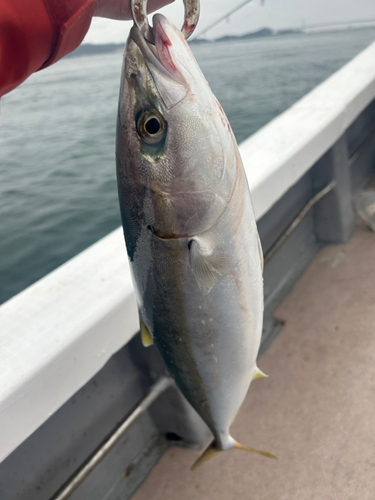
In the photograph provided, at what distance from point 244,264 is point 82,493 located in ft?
3.51

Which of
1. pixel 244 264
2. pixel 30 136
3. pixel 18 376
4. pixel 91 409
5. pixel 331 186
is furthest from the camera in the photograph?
pixel 30 136

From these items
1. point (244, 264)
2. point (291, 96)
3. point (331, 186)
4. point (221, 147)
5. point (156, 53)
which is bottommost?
point (291, 96)

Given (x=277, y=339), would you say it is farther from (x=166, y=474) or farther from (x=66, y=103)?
(x=66, y=103)

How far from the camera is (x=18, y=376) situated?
3.02 ft

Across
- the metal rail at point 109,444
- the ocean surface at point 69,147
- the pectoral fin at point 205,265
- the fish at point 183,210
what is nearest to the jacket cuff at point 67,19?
the fish at point 183,210

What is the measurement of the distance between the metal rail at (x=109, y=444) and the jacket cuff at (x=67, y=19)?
114 centimetres

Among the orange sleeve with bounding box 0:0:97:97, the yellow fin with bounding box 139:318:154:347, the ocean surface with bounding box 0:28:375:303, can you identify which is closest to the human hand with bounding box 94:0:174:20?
the orange sleeve with bounding box 0:0:97:97

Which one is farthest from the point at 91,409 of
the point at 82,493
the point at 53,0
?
the point at 53,0

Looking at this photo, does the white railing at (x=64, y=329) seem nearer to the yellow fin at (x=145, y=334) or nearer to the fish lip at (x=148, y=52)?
the yellow fin at (x=145, y=334)

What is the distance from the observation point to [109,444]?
1.32 metres

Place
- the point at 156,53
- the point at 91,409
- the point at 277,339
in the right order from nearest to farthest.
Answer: the point at 156,53 < the point at 91,409 < the point at 277,339

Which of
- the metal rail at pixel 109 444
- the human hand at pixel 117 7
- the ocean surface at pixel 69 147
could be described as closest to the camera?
the human hand at pixel 117 7

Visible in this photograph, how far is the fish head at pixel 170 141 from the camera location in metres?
0.59

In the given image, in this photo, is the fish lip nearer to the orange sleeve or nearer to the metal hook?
the metal hook
